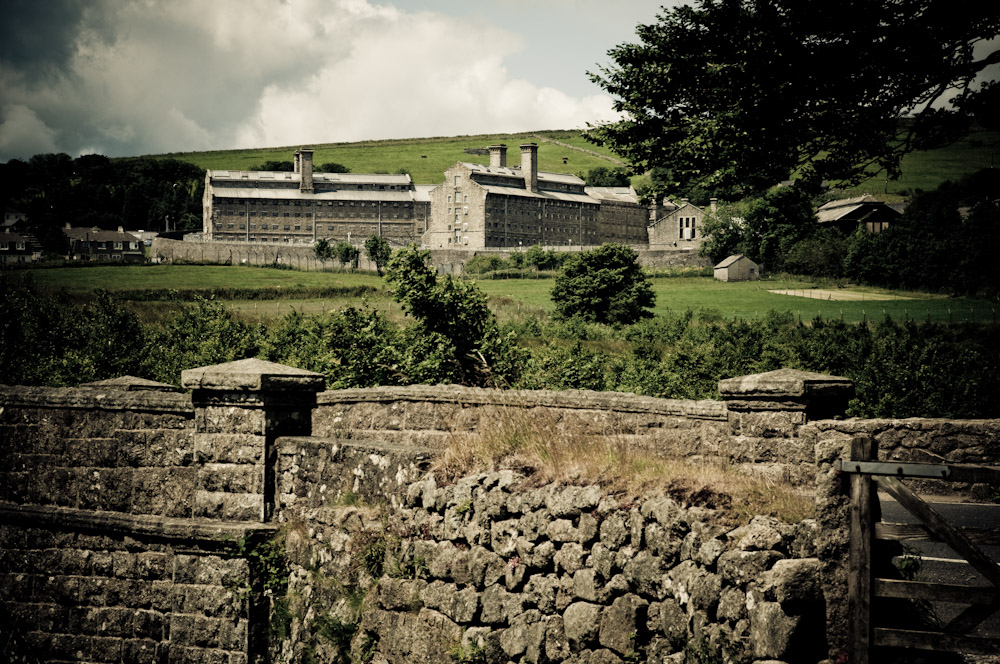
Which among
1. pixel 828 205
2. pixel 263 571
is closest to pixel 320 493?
pixel 263 571

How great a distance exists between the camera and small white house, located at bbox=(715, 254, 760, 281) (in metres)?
79.8

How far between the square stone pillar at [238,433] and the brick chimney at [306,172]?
138 m

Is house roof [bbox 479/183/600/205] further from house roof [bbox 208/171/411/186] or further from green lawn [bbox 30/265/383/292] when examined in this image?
green lawn [bbox 30/265/383/292]

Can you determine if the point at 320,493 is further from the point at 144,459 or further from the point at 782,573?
the point at 782,573

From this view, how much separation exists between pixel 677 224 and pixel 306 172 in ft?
183

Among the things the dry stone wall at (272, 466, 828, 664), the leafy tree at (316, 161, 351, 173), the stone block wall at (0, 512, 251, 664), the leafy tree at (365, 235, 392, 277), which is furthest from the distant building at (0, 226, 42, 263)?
the dry stone wall at (272, 466, 828, 664)

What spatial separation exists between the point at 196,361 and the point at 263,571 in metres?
15.6

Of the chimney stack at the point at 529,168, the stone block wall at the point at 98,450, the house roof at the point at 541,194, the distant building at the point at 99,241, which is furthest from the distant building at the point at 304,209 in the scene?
the stone block wall at the point at 98,450

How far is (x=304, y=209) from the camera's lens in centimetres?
14175

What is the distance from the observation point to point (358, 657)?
7902 millimetres

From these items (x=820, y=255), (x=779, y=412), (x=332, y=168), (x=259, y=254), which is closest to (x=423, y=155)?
(x=332, y=168)

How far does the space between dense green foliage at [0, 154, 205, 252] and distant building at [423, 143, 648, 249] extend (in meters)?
46.1

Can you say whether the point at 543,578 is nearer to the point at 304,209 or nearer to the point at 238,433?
the point at 238,433

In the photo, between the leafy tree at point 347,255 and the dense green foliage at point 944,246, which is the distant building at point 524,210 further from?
the dense green foliage at point 944,246
